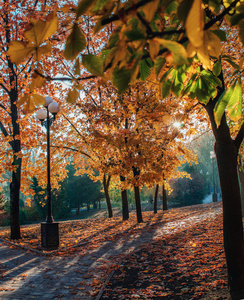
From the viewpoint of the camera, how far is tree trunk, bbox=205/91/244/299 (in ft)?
12.4

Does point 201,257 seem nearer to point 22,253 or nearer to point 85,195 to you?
point 22,253

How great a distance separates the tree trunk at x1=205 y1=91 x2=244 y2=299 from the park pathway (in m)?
2.48

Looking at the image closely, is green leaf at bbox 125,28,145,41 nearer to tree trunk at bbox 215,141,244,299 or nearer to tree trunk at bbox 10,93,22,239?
tree trunk at bbox 215,141,244,299

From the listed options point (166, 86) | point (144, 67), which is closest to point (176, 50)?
point (144, 67)

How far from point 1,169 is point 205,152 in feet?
168

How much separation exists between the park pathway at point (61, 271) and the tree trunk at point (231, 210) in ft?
8.13

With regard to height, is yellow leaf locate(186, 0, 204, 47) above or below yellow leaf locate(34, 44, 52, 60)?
below

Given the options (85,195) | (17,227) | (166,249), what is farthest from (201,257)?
(85,195)

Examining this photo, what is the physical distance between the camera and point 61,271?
19.9ft

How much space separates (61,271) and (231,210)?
172 inches

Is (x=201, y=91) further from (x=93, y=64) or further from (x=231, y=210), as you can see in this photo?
(x=231, y=210)

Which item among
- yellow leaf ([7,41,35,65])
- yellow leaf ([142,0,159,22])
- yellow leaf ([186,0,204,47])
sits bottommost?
yellow leaf ([186,0,204,47])

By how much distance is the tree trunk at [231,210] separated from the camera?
3.79 m

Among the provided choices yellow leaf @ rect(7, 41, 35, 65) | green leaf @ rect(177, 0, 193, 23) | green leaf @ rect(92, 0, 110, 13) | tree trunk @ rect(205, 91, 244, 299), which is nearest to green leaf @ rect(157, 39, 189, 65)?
green leaf @ rect(177, 0, 193, 23)
